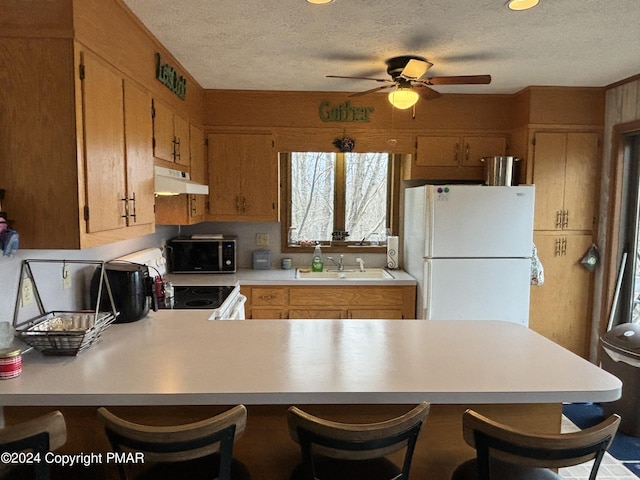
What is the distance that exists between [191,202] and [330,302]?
1.35 meters

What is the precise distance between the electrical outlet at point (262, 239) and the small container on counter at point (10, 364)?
276cm

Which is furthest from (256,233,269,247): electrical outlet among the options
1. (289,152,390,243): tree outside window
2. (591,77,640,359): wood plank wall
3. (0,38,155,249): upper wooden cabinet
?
(591,77,640,359): wood plank wall

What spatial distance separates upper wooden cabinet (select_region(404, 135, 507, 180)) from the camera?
3.86 meters

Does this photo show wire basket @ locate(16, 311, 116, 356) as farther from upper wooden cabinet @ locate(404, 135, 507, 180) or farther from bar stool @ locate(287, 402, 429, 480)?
upper wooden cabinet @ locate(404, 135, 507, 180)

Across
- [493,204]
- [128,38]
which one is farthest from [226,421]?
[493,204]

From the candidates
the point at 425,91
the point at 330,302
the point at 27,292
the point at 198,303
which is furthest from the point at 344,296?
the point at 27,292

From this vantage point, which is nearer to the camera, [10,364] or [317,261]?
[10,364]

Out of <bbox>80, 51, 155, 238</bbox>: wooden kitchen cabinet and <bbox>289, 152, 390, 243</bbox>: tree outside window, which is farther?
<bbox>289, 152, 390, 243</bbox>: tree outside window

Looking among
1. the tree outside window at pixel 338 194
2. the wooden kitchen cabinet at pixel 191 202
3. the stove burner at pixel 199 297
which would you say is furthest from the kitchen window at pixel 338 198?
the stove burner at pixel 199 297

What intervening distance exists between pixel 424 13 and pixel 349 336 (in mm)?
1613

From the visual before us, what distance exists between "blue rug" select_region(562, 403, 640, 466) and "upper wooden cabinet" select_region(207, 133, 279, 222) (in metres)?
2.72

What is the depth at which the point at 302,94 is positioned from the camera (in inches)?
149

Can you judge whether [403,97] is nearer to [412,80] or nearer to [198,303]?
[412,80]

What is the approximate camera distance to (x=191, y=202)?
3.40m
